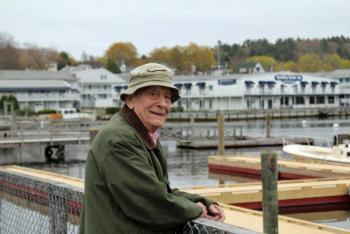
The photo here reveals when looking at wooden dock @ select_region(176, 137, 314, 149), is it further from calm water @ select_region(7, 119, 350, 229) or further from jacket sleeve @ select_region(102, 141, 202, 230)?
jacket sleeve @ select_region(102, 141, 202, 230)

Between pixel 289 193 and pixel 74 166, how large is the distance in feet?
70.9

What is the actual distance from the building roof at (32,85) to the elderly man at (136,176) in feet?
336

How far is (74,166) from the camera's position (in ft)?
126

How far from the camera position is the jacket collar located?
3687mm

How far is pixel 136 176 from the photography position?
3.38m

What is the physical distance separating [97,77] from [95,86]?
1.84 m

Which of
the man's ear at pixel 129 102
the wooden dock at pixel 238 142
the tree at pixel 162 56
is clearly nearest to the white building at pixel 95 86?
the tree at pixel 162 56

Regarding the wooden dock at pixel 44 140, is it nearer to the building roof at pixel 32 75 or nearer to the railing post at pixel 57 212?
the railing post at pixel 57 212

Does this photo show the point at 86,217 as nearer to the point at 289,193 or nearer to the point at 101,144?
the point at 101,144

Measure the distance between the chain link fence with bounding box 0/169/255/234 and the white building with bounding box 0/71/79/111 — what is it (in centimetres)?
9765

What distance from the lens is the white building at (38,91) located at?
103500mm

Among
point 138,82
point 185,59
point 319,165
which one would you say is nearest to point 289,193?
point 319,165

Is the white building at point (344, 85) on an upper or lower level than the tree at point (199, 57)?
lower

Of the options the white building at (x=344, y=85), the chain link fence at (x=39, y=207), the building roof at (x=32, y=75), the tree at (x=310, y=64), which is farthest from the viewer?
the tree at (x=310, y=64)
